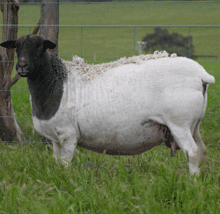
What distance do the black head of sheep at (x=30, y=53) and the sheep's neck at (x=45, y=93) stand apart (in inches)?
5.7

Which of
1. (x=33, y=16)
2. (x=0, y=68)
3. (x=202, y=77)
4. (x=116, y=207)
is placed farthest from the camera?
(x=33, y=16)

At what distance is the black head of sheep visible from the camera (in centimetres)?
318

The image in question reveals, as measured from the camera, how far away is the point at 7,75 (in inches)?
209

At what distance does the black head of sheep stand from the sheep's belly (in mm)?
941

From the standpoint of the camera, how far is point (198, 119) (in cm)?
344

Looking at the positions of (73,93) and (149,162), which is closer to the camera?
(73,93)

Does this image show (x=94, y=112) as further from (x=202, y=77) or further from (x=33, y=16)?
(x=33, y=16)

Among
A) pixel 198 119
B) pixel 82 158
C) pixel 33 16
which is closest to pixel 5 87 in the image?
pixel 82 158

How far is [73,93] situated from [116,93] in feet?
1.58

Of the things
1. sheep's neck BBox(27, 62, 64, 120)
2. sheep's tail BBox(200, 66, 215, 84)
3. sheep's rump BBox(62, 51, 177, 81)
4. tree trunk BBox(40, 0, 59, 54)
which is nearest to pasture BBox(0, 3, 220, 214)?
sheep's neck BBox(27, 62, 64, 120)

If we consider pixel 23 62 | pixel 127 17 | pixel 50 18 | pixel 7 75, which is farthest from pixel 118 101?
pixel 127 17

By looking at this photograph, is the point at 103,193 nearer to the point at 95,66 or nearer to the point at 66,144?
the point at 66,144

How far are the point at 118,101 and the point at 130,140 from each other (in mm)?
453

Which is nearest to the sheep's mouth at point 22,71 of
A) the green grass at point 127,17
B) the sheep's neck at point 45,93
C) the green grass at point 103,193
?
the sheep's neck at point 45,93
